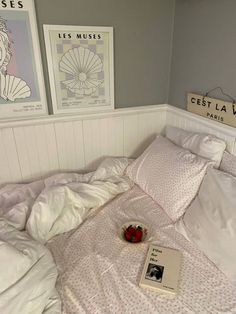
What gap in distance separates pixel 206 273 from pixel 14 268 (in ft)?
2.51

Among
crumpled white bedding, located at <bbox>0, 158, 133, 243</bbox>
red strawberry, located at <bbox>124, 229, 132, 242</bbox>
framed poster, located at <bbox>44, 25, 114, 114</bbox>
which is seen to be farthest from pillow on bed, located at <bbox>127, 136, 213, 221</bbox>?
framed poster, located at <bbox>44, 25, 114, 114</bbox>

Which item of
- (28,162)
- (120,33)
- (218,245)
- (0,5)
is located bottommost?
(218,245)

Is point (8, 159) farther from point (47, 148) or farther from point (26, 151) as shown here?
point (47, 148)

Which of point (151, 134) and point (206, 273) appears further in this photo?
point (151, 134)

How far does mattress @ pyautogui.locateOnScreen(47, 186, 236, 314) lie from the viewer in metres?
0.90

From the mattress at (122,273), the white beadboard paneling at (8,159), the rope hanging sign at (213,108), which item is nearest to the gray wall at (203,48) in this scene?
the rope hanging sign at (213,108)

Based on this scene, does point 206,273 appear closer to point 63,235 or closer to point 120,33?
point 63,235

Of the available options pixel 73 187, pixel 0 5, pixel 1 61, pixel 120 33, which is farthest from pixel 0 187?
pixel 120 33

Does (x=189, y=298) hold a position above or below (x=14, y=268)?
below

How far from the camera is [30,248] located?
929 millimetres

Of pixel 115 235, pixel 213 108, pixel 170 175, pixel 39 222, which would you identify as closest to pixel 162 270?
pixel 115 235

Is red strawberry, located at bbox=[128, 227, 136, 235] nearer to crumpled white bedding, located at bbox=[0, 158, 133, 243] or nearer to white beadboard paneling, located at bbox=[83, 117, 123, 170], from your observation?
crumpled white bedding, located at bbox=[0, 158, 133, 243]

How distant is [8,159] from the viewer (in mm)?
1564

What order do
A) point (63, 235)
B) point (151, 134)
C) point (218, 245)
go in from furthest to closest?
point (151, 134) → point (63, 235) → point (218, 245)
